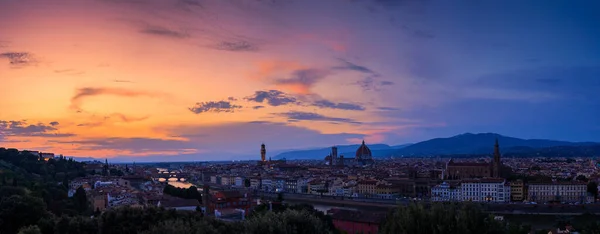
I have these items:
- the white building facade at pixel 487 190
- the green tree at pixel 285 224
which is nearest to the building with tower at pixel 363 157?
the white building facade at pixel 487 190

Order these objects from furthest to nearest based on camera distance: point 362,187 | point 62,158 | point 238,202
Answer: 1. point 62,158
2. point 362,187
3. point 238,202

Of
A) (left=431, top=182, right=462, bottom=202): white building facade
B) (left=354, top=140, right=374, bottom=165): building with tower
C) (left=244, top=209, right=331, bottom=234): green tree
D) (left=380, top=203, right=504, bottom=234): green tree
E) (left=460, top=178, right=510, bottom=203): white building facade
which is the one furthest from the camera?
(left=354, top=140, right=374, bottom=165): building with tower

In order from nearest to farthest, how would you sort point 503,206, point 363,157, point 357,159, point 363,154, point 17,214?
point 17,214 → point 503,206 → point 357,159 → point 363,157 → point 363,154

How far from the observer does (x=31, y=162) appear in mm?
47531

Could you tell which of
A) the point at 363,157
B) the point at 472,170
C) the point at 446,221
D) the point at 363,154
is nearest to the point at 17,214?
the point at 446,221

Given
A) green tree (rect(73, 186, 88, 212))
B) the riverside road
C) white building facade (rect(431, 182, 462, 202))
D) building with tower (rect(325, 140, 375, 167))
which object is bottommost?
the riverside road

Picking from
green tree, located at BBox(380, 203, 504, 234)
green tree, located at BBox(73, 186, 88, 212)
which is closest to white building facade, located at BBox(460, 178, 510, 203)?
green tree, located at BBox(73, 186, 88, 212)

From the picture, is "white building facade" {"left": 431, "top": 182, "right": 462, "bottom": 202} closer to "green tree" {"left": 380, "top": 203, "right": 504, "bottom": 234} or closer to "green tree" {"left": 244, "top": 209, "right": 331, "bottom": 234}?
"green tree" {"left": 244, "top": 209, "right": 331, "bottom": 234}

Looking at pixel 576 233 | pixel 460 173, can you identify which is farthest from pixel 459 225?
pixel 460 173

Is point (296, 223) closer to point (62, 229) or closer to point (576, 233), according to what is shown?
point (62, 229)

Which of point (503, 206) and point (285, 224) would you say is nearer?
point (285, 224)

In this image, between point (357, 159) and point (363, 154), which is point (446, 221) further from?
point (363, 154)

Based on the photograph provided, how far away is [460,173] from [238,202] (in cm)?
2964

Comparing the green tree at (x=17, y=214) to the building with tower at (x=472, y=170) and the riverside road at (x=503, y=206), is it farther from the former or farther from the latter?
the building with tower at (x=472, y=170)
